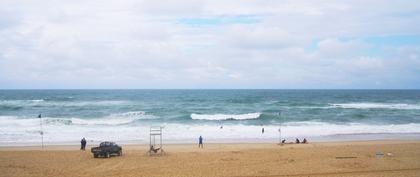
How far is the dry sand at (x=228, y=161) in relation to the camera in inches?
802

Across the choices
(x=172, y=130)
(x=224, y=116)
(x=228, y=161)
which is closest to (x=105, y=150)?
(x=228, y=161)

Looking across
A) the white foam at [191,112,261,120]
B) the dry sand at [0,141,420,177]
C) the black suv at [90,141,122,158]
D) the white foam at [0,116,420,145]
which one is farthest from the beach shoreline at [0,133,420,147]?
the white foam at [191,112,261,120]

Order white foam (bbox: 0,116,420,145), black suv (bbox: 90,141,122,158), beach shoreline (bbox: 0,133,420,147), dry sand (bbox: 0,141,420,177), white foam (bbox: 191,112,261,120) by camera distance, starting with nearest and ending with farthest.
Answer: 1. dry sand (bbox: 0,141,420,177)
2. black suv (bbox: 90,141,122,158)
3. beach shoreline (bbox: 0,133,420,147)
4. white foam (bbox: 0,116,420,145)
5. white foam (bbox: 191,112,261,120)

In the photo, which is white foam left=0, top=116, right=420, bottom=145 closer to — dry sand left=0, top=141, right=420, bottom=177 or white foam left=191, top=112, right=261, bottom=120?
dry sand left=0, top=141, right=420, bottom=177

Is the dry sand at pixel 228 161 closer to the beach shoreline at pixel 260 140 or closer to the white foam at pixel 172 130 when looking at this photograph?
the beach shoreline at pixel 260 140

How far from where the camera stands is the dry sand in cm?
2038

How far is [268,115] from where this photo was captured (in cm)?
5419

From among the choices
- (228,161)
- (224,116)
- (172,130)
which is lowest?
(228,161)

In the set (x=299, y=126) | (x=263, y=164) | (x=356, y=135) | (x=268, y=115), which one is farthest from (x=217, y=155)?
(x=268, y=115)

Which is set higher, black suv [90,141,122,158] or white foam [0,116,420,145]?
white foam [0,116,420,145]

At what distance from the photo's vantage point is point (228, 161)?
76.6ft

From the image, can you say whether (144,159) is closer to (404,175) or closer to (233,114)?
(404,175)

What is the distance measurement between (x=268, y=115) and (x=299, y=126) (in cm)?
1075

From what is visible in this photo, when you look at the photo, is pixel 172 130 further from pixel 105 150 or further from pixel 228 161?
pixel 228 161
